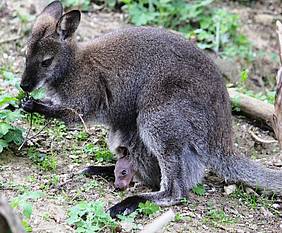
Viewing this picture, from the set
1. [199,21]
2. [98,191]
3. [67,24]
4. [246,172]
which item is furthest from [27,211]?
[199,21]

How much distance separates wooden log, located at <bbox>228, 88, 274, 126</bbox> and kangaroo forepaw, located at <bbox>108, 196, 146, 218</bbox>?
2.12 meters

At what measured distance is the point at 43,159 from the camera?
20.8 feet

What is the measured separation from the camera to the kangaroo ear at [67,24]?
6.25 m

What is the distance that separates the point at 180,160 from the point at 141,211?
58 cm

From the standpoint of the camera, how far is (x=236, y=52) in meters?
9.27

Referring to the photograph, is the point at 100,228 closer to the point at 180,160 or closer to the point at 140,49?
the point at 180,160

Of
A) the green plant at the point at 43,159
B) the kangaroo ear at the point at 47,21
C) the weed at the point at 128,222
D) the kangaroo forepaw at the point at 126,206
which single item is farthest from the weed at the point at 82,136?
the weed at the point at 128,222

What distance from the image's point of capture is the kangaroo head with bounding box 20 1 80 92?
6082 mm

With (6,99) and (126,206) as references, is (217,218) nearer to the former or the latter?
(126,206)

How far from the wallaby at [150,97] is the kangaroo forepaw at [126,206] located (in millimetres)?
24

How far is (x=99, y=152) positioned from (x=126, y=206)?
1150 millimetres

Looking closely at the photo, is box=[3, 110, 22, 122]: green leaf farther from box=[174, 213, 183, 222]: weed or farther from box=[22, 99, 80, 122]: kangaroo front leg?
box=[174, 213, 183, 222]: weed

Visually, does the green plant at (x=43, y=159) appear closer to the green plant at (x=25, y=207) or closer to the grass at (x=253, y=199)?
the green plant at (x=25, y=207)

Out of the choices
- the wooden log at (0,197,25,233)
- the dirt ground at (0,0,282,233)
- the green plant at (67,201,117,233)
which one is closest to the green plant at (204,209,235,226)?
the dirt ground at (0,0,282,233)
